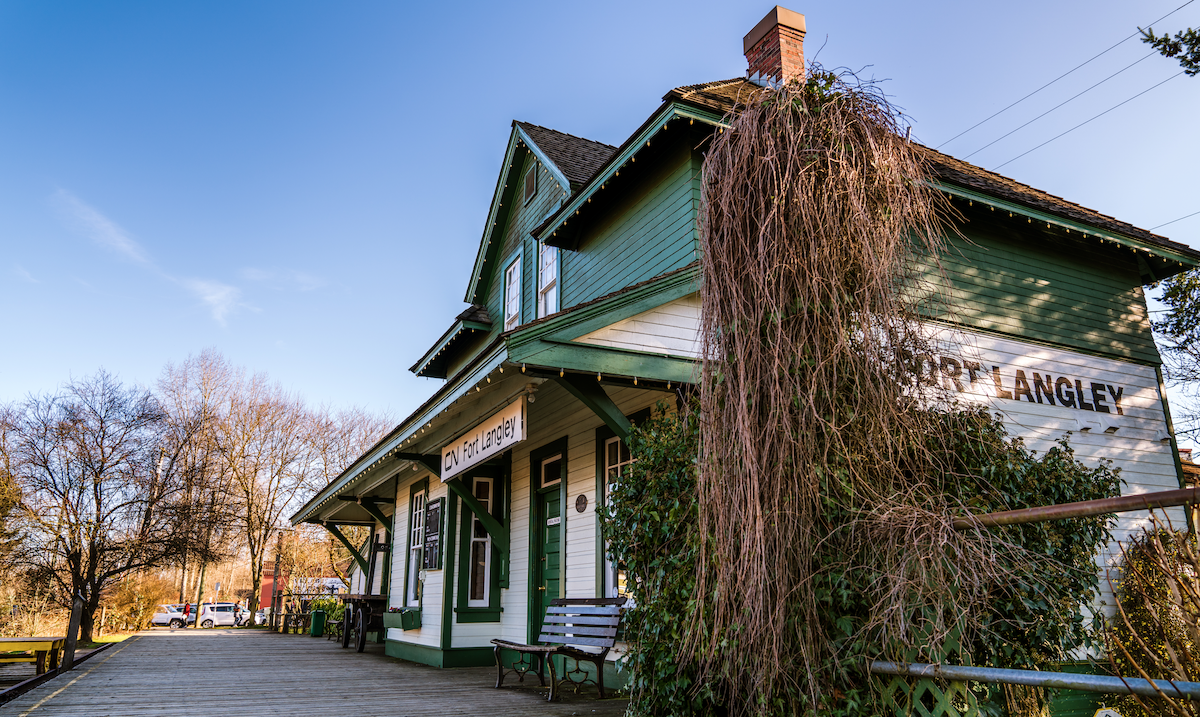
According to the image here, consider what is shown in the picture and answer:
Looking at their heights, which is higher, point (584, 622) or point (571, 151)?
point (571, 151)

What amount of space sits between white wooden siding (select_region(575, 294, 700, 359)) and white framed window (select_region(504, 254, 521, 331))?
5835 mm

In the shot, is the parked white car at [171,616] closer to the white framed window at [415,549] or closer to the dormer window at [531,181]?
the white framed window at [415,549]

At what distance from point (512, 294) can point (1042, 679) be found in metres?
11.4

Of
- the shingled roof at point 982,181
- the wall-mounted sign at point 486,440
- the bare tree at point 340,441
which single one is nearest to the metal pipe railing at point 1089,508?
the wall-mounted sign at point 486,440

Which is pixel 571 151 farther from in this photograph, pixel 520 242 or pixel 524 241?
pixel 520 242

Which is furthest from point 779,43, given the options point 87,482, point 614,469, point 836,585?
point 87,482

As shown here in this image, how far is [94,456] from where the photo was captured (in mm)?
12930

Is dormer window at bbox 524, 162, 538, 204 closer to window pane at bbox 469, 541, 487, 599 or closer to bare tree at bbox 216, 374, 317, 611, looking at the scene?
window pane at bbox 469, 541, 487, 599

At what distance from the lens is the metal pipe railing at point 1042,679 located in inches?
81.9

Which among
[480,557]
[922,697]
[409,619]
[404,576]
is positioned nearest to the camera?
[922,697]

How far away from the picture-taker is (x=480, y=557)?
415 inches

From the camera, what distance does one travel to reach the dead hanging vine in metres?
2.83

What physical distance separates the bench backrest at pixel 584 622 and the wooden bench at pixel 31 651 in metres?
6.06

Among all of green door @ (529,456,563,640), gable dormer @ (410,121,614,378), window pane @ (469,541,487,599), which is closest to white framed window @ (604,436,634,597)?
green door @ (529,456,563,640)
